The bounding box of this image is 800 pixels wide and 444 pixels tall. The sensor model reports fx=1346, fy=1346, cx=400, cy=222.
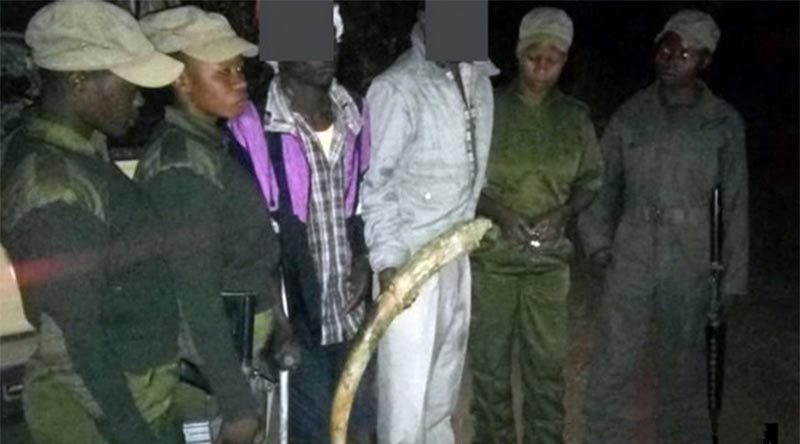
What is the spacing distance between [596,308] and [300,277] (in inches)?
136

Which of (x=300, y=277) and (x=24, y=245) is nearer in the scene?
(x=24, y=245)

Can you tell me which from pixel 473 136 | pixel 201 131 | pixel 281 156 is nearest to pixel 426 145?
pixel 473 136

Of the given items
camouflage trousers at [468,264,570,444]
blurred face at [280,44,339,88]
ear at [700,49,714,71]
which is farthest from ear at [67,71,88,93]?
ear at [700,49,714,71]

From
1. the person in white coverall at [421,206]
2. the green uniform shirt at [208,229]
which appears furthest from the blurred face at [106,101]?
the person in white coverall at [421,206]

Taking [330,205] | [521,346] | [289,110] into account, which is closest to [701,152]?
[521,346]

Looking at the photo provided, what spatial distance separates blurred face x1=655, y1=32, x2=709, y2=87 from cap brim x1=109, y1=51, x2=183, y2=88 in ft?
6.74

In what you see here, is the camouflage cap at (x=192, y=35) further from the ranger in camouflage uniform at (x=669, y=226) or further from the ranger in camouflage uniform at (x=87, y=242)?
the ranger in camouflage uniform at (x=669, y=226)

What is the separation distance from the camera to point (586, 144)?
468cm

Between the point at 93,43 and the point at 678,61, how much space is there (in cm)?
232

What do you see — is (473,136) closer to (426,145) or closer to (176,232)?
(426,145)

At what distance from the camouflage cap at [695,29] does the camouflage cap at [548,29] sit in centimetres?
40

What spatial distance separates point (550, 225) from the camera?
4.57 m

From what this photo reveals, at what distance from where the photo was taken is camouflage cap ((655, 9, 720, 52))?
466cm

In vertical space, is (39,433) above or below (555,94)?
below
